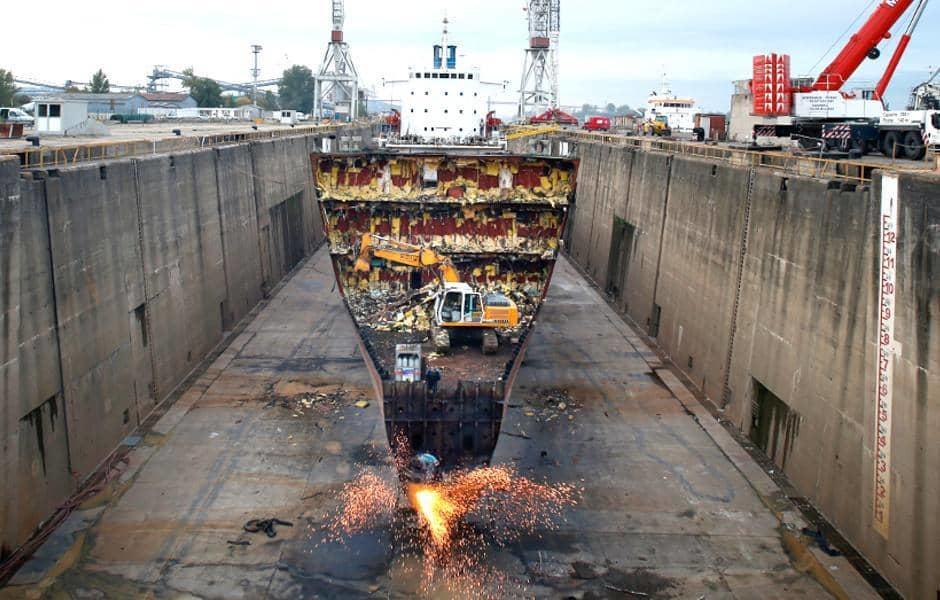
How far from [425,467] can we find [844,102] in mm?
19835

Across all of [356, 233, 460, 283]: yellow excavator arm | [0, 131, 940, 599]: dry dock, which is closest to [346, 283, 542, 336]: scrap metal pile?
[356, 233, 460, 283]: yellow excavator arm

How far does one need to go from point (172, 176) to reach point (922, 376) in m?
19.8

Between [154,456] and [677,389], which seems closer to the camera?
[154,456]

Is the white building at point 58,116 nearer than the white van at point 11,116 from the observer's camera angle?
Yes

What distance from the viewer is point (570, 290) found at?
37.0 metres

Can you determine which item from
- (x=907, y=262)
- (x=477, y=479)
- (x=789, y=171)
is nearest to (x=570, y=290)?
(x=789, y=171)

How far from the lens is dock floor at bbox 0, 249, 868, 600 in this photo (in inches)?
523

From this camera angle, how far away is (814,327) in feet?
54.3

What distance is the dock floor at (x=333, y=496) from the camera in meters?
13.3

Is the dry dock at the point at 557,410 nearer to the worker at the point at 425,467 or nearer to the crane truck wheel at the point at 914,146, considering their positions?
the worker at the point at 425,467

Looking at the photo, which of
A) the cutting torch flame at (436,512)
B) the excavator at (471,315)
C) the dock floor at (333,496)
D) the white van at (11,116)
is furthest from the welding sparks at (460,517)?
the white van at (11,116)

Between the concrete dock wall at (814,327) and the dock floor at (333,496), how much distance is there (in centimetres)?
145

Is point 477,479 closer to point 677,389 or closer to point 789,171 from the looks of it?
point 677,389

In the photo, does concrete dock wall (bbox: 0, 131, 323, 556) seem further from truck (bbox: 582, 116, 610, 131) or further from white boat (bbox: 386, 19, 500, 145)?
→ truck (bbox: 582, 116, 610, 131)
